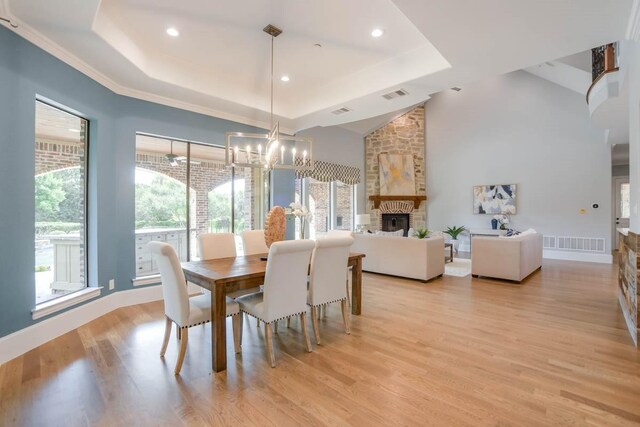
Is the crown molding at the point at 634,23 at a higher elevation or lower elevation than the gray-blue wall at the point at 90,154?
higher

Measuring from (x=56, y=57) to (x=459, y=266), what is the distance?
692 centimetres

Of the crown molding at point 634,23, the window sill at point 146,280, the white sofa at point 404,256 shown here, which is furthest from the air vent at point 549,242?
the window sill at point 146,280

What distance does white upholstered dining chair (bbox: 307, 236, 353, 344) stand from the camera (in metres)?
2.71

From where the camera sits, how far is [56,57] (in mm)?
2928

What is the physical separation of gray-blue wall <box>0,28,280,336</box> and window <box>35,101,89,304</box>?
0.36 feet

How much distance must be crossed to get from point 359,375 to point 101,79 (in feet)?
13.7

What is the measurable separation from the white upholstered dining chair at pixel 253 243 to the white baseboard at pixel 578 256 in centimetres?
723

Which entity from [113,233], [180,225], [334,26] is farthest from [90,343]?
[334,26]

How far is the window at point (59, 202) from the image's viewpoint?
9.84ft

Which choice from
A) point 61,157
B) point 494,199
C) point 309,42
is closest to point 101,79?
point 61,157

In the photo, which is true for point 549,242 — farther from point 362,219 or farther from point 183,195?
point 183,195

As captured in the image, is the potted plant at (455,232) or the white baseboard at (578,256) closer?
the white baseboard at (578,256)

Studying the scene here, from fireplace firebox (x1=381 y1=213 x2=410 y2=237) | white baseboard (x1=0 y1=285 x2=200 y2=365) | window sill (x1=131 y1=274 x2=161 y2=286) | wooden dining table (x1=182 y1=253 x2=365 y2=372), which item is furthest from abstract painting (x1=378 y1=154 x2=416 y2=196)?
wooden dining table (x1=182 y1=253 x2=365 y2=372)

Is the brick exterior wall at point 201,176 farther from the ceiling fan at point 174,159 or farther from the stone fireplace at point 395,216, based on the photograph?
the stone fireplace at point 395,216
